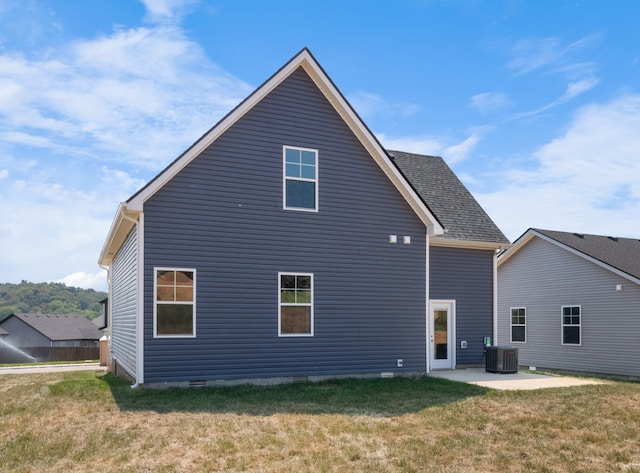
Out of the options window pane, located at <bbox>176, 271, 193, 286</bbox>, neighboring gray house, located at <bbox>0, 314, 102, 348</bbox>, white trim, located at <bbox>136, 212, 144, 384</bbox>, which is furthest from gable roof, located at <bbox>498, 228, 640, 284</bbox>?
neighboring gray house, located at <bbox>0, 314, 102, 348</bbox>

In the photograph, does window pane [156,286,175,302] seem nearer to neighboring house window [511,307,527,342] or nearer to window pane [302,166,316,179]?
window pane [302,166,316,179]

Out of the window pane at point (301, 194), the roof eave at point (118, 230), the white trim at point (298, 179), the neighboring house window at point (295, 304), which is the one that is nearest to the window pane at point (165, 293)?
the roof eave at point (118, 230)

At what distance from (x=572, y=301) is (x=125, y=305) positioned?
598 inches

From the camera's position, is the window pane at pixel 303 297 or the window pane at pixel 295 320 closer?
the window pane at pixel 295 320

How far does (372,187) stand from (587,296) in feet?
34.0

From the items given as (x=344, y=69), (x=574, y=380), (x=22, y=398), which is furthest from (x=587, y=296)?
(x=22, y=398)

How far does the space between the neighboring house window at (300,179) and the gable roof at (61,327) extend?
45.6 m

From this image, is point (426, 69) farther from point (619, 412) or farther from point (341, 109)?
point (619, 412)

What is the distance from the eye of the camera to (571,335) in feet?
67.9

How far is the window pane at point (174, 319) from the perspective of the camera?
39.5 feet

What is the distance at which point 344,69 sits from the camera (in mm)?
14289

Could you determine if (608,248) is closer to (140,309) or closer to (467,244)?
(467,244)

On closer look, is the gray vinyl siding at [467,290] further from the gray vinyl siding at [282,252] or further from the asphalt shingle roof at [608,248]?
the asphalt shingle roof at [608,248]

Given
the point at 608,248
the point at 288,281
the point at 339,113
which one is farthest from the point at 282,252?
the point at 608,248
